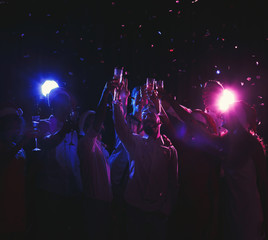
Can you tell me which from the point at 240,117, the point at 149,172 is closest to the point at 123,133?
the point at 149,172

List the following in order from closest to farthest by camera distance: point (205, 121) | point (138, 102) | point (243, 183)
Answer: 1. point (243, 183)
2. point (205, 121)
3. point (138, 102)

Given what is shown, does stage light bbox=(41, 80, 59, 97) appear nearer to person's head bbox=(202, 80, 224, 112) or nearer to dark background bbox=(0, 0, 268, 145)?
dark background bbox=(0, 0, 268, 145)

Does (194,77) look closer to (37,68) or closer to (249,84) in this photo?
(249,84)

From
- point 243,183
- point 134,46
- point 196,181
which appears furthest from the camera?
point 134,46

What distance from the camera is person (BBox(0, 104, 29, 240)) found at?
2.29 metres

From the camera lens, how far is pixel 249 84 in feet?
15.7

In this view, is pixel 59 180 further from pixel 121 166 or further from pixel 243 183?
pixel 243 183

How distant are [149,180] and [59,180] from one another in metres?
1.02

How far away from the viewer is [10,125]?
2.56 metres

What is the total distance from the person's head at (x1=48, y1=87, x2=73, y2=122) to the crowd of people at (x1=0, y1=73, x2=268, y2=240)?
0.04ft

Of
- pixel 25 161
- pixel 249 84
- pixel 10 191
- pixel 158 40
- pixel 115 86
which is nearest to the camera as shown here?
pixel 10 191

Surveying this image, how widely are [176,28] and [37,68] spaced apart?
Result: 2659mm

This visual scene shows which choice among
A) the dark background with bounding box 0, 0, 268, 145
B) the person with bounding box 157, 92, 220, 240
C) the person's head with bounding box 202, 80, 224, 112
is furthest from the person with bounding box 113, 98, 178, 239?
the dark background with bounding box 0, 0, 268, 145

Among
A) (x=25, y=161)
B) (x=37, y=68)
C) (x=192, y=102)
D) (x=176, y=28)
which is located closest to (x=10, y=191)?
(x=25, y=161)
